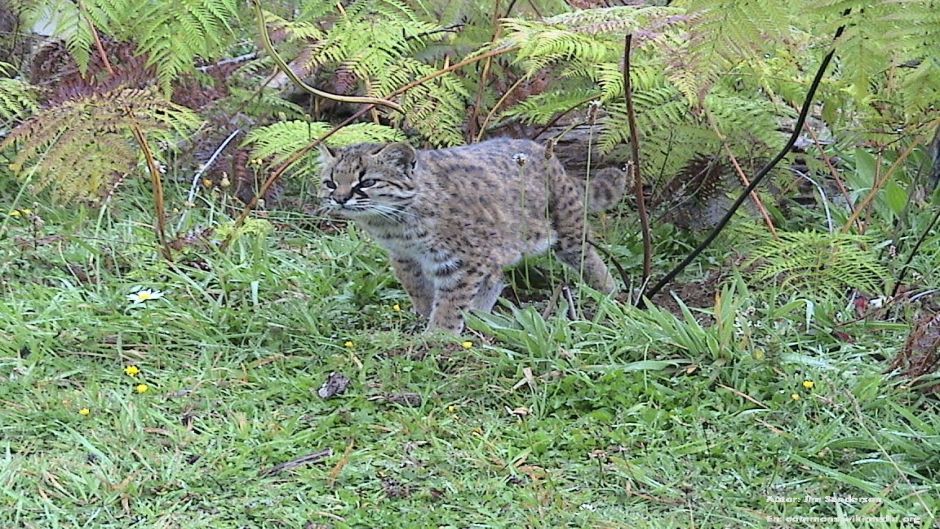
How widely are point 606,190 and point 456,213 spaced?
94 cm

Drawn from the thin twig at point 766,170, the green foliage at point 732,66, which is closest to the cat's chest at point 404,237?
the green foliage at point 732,66

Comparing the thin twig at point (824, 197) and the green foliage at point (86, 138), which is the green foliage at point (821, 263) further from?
the green foliage at point (86, 138)

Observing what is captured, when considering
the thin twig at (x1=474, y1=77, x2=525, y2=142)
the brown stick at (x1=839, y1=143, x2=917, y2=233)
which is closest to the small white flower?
the thin twig at (x1=474, y1=77, x2=525, y2=142)

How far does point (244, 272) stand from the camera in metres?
5.56

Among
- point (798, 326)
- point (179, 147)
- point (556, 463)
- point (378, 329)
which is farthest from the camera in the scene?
Answer: point (179, 147)

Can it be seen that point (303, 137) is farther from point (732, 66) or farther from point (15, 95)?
point (732, 66)

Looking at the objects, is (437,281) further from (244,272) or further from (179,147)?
(179,147)

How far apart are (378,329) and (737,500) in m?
2.09

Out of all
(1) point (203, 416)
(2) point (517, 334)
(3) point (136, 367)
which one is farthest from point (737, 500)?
(3) point (136, 367)

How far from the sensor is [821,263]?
4.86 meters

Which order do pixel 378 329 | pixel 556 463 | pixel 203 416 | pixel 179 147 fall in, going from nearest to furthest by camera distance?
pixel 556 463 < pixel 203 416 < pixel 378 329 < pixel 179 147

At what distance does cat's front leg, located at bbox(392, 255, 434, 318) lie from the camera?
5.48 m

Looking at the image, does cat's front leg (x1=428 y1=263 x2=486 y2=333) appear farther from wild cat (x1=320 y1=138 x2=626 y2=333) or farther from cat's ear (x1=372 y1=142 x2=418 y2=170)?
cat's ear (x1=372 y1=142 x2=418 y2=170)

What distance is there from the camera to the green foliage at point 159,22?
16.0 feet
